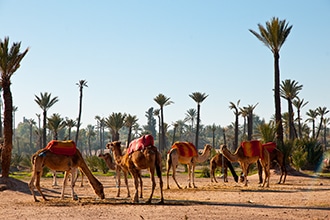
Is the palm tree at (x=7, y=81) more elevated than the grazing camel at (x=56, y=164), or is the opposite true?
the palm tree at (x=7, y=81)

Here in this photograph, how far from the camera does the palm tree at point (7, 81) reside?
2245 cm

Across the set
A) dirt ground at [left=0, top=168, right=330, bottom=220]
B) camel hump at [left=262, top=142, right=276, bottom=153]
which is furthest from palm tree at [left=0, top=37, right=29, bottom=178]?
camel hump at [left=262, top=142, right=276, bottom=153]

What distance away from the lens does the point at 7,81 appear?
2284cm

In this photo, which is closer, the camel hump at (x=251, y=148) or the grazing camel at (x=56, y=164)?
the grazing camel at (x=56, y=164)

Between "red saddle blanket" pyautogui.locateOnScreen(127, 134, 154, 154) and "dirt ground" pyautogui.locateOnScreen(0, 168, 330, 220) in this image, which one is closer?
"dirt ground" pyautogui.locateOnScreen(0, 168, 330, 220)

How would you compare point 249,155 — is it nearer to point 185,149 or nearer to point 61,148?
point 185,149

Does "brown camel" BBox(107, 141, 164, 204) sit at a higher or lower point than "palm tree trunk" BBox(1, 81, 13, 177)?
lower

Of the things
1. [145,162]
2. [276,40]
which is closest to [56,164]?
[145,162]

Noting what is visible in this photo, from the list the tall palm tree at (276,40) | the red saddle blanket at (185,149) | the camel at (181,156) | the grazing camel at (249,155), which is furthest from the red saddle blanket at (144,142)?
the tall palm tree at (276,40)

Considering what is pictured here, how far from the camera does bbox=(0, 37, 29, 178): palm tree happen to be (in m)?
22.5

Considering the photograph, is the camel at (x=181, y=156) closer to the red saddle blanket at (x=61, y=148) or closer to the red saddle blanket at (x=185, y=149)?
the red saddle blanket at (x=185, y=149)

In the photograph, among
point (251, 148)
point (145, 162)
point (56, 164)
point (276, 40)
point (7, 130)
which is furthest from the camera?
point (276, 40)

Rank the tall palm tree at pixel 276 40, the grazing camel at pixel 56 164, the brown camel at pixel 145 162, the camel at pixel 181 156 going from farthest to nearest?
the tall palm tree at pixel 276 40 → the camel at pixel 181 156 → the grazing camel at pixel 56 164 → the brown camel at pixel 145 162

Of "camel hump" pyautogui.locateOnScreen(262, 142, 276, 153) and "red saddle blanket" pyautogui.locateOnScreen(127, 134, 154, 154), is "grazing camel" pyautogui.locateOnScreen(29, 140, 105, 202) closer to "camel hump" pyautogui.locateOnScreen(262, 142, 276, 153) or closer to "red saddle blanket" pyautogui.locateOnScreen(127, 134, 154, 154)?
"red saddle blanket" pyautogui.locateOnScreen(127, 134, 154, 154)
